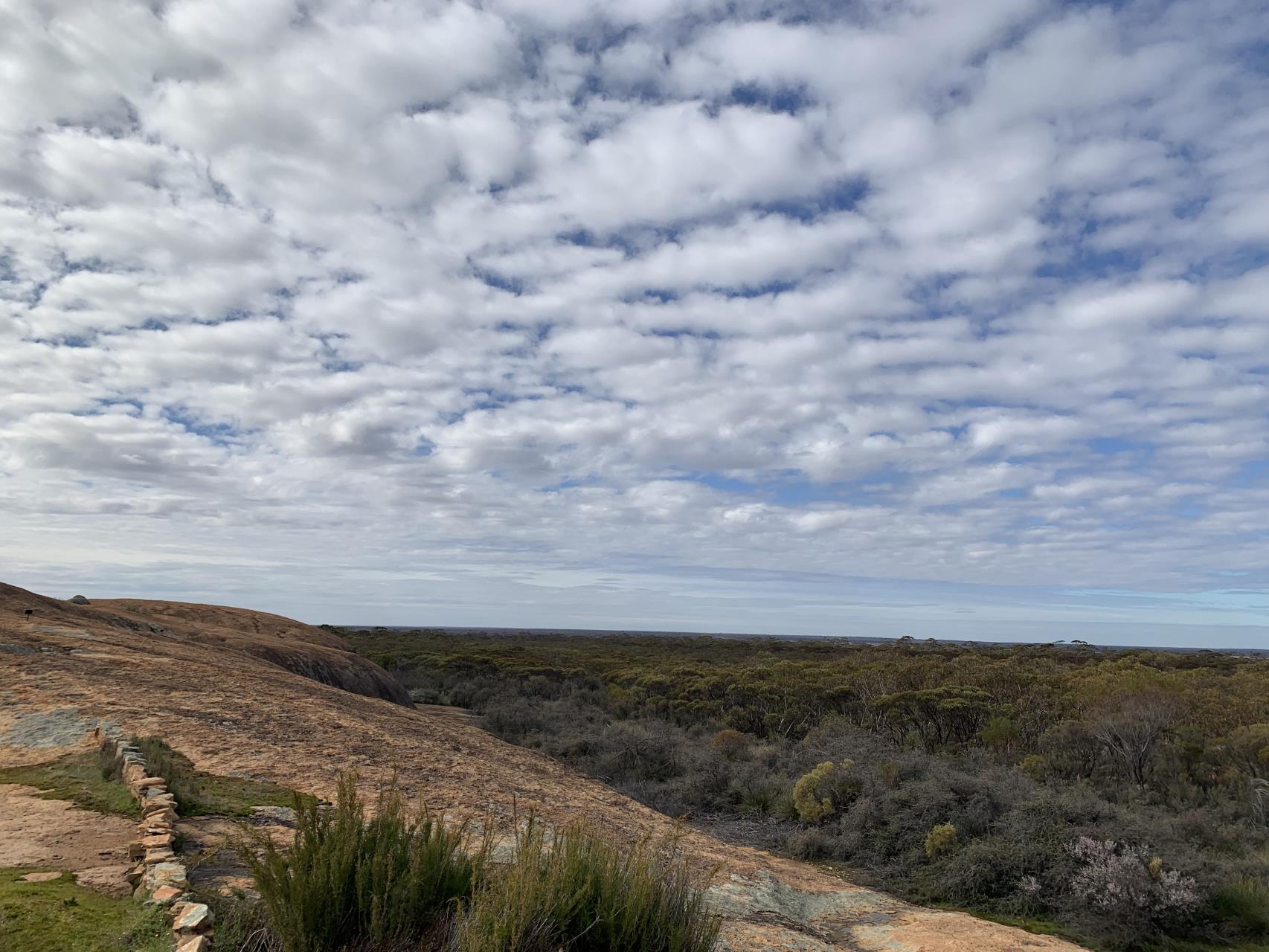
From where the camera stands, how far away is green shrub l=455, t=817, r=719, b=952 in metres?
3.78

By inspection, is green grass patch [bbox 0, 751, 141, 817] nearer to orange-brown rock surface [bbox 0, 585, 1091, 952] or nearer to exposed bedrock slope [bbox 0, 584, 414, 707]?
orange-brown rock surface [bbox 0, 585, 1091, 952]

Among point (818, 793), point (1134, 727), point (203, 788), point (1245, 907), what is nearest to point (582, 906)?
point (203, 788)

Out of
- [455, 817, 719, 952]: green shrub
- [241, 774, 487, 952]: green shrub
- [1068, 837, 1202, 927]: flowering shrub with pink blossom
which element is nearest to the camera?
[455, 817, 719, 952]: green shrub

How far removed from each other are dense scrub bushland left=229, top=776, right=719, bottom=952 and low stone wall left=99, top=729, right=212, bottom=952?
147 mm

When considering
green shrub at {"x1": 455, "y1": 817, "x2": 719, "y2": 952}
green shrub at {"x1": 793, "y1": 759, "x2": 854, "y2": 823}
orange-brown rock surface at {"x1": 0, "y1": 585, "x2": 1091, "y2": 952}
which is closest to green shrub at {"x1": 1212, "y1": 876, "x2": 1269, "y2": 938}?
orange-brown rock surface at {"x1": 0, "y1": 585, "x2": 1091, "y2": 952}

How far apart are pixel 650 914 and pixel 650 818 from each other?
653 cm

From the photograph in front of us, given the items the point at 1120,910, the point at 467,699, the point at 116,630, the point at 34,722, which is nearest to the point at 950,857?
the point at 1120,910

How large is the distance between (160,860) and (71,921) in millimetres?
873

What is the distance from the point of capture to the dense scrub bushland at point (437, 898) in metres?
3.85

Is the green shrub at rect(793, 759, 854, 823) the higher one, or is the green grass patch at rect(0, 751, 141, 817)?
Result: the green grass patch at rect(0, 751, 141, 817)

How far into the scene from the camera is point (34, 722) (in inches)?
332

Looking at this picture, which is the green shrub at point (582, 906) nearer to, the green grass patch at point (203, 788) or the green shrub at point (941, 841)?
the green grass patch at point (203, 788)

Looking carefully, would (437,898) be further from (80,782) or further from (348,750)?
(348,750)

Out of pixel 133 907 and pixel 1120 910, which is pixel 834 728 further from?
pixel 133 907
